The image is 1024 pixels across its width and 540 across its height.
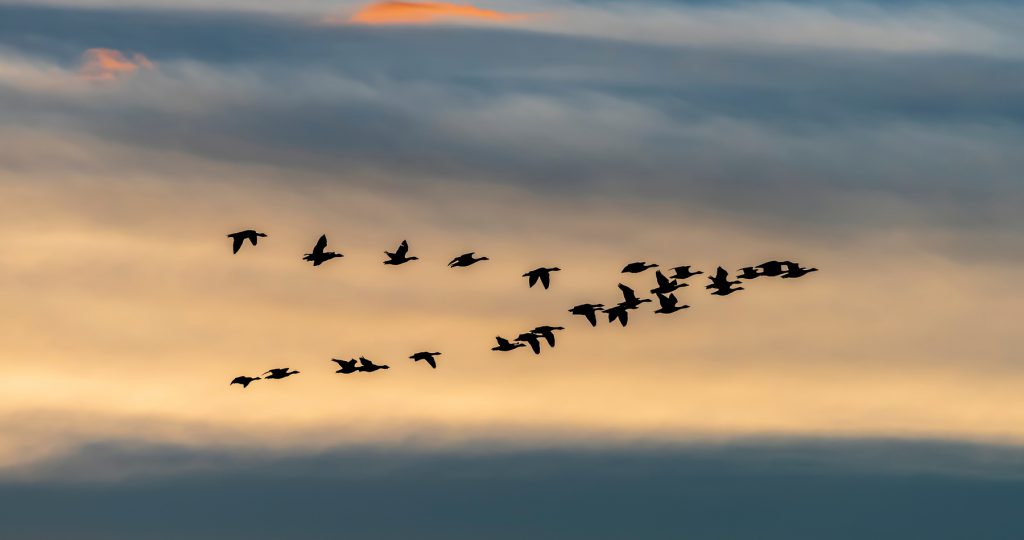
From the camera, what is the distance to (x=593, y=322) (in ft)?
652
